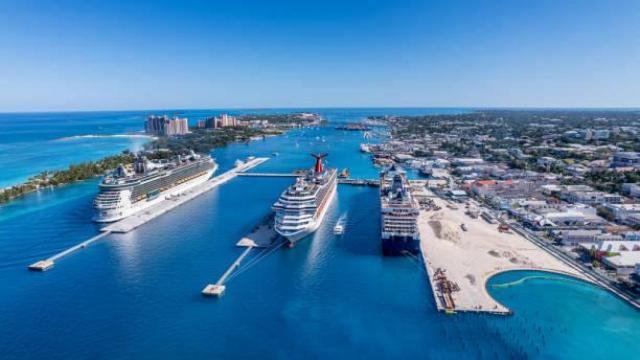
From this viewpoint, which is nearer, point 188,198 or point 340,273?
point 340,273

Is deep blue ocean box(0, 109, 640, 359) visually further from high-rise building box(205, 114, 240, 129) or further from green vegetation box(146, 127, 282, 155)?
high-rise building box(205, 114, 240, 129)

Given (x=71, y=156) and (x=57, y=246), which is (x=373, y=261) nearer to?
(x=57, y=246)

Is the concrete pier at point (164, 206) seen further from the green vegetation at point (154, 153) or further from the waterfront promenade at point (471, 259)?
the waterfront promenade at point (471, 259)

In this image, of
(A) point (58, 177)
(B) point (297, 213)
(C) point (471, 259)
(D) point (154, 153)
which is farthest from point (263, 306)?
(D) point (154, 153)

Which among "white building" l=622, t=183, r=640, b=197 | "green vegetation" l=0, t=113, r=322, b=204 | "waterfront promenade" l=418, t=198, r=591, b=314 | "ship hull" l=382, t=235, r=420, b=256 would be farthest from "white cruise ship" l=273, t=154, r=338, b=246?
"white building" l=622, t=183, r=640, b=197

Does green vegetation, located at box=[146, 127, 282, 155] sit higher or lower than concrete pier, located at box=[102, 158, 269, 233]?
higher

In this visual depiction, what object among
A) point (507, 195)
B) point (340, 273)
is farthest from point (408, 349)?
point (507, 195)

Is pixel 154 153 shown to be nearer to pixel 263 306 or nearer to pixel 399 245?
pixel 399 245
